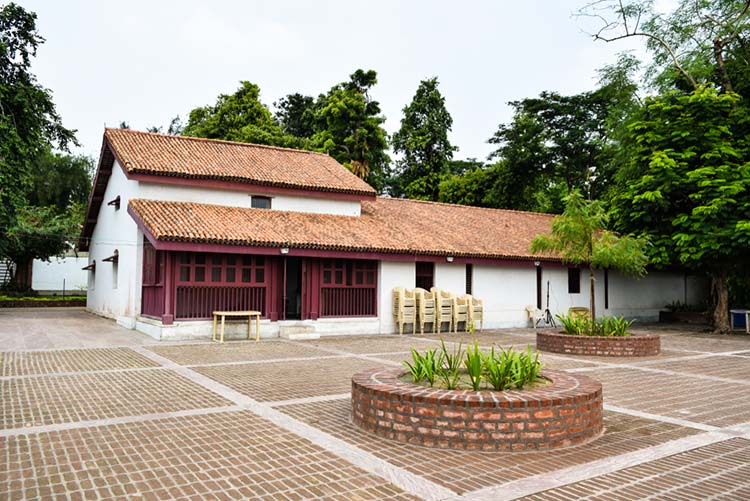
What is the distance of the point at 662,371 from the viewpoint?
10.7 m

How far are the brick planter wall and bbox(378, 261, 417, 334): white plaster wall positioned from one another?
61.4 feet

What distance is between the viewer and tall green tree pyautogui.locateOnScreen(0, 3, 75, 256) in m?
20.9

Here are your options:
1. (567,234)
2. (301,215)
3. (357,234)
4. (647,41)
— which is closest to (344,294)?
(357,234)

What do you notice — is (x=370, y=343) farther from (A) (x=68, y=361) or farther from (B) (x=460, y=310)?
(A) (x=68, y=361)

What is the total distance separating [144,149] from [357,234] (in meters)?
7.61

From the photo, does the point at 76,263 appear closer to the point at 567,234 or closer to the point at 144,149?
the point at 144,149

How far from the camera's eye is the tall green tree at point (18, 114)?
2091 centimetres

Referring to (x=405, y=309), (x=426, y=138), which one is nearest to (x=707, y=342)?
(x=405, y=309)

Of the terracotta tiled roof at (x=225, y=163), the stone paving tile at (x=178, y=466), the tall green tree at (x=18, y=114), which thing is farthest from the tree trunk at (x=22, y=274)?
the stone paving tile at (x=178, y=466)

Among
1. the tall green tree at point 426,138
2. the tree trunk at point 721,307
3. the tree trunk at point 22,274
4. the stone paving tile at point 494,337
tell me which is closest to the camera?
the stone paving tile at point 494,337

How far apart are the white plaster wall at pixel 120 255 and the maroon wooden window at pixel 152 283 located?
243mm

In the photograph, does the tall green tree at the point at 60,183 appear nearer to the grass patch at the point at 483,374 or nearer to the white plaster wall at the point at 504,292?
the white plaster wall at the point at 504,292

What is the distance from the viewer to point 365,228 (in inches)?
753

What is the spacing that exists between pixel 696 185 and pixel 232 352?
16.0 m
